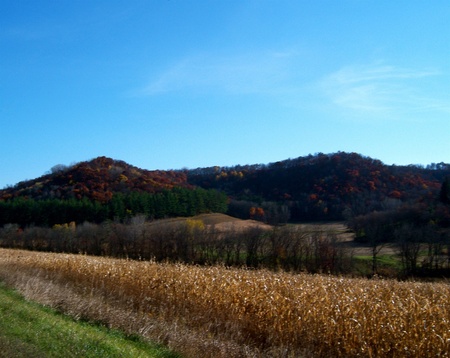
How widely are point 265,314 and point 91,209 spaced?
66240 millimetres

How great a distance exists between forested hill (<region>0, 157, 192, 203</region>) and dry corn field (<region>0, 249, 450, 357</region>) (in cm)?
6625

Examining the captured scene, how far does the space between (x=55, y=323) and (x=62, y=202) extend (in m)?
70.1

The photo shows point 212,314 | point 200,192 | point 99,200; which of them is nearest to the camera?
point 212,314

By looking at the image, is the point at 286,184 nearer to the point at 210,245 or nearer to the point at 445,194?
the point at 445,194

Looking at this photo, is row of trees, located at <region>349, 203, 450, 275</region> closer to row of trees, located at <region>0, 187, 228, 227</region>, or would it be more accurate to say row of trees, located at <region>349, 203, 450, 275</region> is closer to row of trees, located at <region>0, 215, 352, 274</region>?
row of trees, located at <region>0, 215, 352, 274</region>

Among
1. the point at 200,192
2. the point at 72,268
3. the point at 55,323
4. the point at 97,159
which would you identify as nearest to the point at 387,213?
the point at 200,192

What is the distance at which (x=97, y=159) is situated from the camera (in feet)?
360

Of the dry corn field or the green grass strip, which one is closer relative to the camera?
the green grass strip

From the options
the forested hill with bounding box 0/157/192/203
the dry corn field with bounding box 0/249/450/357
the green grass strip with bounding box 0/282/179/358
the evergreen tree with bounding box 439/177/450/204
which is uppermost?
the forested hill with bounding box 0/157/192/203

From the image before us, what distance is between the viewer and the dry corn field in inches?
390

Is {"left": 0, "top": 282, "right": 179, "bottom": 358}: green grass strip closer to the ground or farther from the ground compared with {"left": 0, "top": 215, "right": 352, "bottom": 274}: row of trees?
farther from the ground

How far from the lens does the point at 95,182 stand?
92.9 m

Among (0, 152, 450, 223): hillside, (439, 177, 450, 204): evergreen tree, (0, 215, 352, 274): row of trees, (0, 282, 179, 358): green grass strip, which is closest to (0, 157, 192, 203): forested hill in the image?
(0, 152, 450, 223): hillside

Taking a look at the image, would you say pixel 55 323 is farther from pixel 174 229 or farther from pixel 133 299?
pixel 174 229
